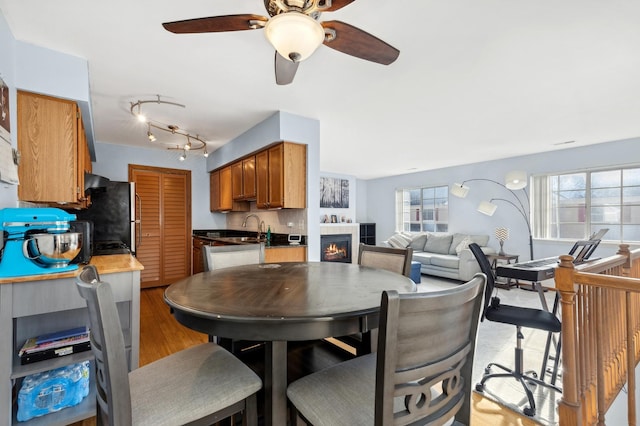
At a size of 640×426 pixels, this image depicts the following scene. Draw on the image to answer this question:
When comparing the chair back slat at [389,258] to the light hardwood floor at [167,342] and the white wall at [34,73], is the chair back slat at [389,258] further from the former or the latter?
the white wall at [34,73]

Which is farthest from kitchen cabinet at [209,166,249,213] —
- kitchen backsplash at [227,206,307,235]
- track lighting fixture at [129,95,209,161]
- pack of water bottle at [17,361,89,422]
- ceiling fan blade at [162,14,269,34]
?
ceiling fan blade at [162,14,269,34]

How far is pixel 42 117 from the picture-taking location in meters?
2.08

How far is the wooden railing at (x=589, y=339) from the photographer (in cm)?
136

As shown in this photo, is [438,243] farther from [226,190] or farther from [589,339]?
[589,339]

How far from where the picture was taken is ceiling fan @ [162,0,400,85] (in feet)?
3.99

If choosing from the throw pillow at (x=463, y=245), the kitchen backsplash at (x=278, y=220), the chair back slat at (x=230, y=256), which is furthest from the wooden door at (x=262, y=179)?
the throw pillow at (x=463, y=245)

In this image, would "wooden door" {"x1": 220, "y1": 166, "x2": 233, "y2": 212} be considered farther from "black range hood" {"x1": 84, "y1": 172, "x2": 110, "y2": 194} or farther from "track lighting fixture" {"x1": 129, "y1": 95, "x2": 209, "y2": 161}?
"black range hood" {"x1": 84, "y1": 172, "x2": 110, "y2": 194}

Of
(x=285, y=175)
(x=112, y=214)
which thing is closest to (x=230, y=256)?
(x=285, y=175)

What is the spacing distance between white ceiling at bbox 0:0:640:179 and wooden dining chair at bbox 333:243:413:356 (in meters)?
Answer: 1.47

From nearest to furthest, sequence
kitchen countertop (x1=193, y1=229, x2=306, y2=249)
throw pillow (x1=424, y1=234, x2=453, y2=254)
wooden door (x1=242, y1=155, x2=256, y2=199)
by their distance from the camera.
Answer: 1. kitchen countertop (x1=193, y1=229, x2=306, y2=249)
2. wooden door (x1=242, y1=155, x2=256, y2=199)
3. throw pillow (x1=424, y1=234, x2=453, y2=254)

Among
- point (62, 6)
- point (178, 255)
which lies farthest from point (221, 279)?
point (178, 255)

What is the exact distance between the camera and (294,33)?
4.01 feet

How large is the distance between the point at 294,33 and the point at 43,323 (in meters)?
2.40

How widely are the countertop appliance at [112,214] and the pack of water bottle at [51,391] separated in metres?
2.36
